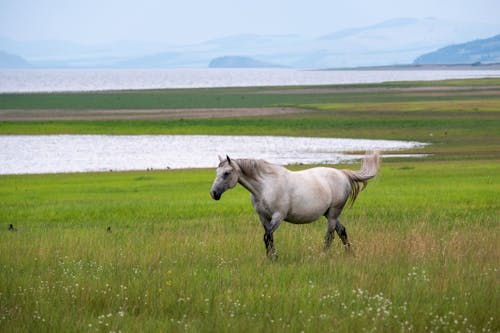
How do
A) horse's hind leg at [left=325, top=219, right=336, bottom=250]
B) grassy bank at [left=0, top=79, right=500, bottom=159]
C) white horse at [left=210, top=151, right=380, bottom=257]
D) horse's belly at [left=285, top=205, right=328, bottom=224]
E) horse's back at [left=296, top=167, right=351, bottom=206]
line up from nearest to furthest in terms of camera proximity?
1. white horse at [left=210, top=151, right=380, bottom=257]
2. horse's belly at [left=285, top=205, right=328, bottom=224]
3. horse's back at [left=296, top=167, right=351, bottom=206]
4. horse's hind leg at [left=325, top=219, right=336, bottom=250]
5. grassy bank at [left=0, top=79, right=500, bottom=159]

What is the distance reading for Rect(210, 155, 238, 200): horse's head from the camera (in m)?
13.4

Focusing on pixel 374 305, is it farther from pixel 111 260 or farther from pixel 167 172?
pixel 167 172

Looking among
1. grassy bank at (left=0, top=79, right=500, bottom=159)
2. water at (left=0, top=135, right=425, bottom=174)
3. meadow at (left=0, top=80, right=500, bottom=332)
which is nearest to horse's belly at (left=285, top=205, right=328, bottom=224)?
meadow at (left=0, top=80, right=500, bottom=332)

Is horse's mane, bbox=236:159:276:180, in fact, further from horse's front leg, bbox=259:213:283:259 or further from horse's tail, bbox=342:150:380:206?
horse's tail, bbox=342:150:380:206

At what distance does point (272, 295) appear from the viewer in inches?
440

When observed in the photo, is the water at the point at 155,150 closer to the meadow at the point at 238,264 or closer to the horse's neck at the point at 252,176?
the meadow at the point at 238,264

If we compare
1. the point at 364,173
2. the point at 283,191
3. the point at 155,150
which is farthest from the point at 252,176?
the point at 155,150

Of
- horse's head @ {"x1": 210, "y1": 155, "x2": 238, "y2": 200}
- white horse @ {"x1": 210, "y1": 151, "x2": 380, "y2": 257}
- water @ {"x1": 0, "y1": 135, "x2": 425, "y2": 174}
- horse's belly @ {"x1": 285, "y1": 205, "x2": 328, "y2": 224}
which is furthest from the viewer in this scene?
water @ {"x1": 0, "y1": 135, "x2": 425, "y2": 174}

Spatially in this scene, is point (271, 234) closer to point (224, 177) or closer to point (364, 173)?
point (224, 177)

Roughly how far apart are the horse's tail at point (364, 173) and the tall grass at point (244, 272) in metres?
0.89

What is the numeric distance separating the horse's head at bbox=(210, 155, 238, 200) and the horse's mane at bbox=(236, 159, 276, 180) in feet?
0.60

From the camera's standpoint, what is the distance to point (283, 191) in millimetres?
14234

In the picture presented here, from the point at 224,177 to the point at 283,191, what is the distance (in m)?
1.11

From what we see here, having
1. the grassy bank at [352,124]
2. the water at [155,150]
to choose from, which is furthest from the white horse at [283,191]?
the grassy bank at [352,124]
